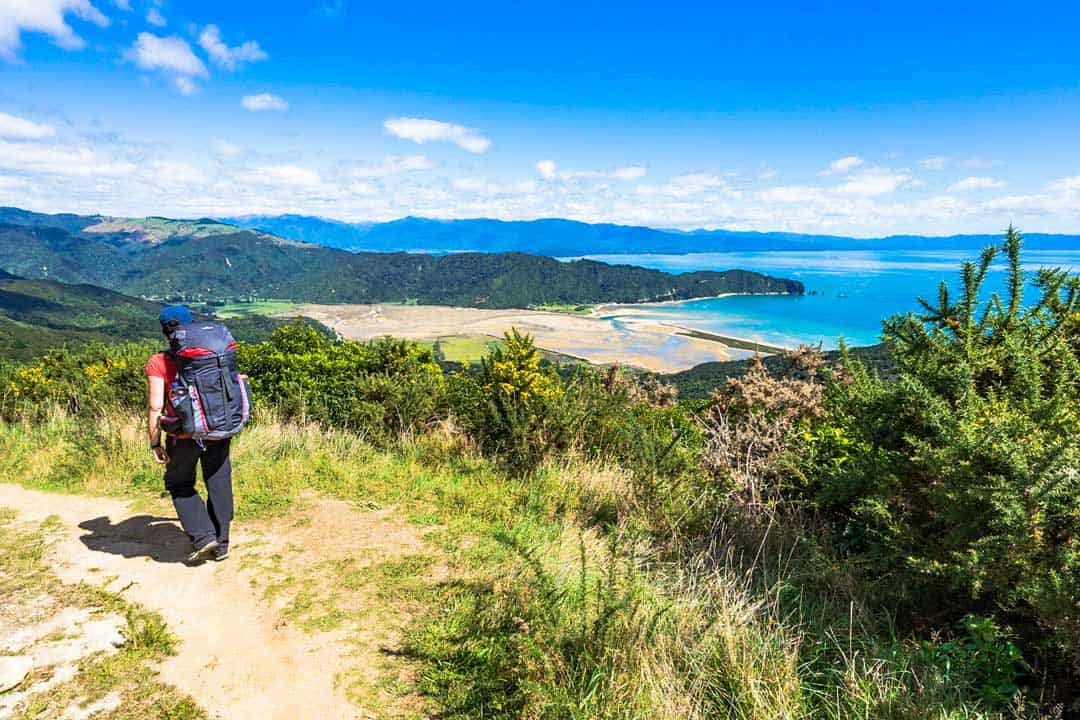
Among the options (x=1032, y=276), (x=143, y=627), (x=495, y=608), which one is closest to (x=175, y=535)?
(x=143, y=627)

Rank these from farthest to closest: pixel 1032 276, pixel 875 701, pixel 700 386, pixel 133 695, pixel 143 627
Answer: pixel 700 386 → pixel 1032 276 → pixel 143 627 → pixel 133 695 → pixel 875 701

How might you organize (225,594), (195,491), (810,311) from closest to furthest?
1. (225,594)
2. (195,491)
3. (810,311)

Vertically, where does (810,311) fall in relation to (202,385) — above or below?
below

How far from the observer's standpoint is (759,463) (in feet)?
16.7

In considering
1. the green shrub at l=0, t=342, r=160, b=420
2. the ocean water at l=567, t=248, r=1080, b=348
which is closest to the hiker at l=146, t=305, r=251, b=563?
the green shrub at l=0, t=342, r=160, b=420

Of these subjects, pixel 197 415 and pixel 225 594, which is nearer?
pixel 225 594

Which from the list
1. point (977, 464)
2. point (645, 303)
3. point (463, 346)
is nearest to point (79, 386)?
point (977, 464)

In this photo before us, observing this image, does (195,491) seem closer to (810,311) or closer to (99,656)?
(99,656)

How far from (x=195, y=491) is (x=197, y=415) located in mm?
737

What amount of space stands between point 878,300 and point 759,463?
15710 centimetres

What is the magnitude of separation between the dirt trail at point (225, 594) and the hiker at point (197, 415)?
1.11 feet

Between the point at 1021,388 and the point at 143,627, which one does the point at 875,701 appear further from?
the point at 143,627

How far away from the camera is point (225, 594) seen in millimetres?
3709

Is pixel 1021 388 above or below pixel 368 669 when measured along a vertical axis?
above
